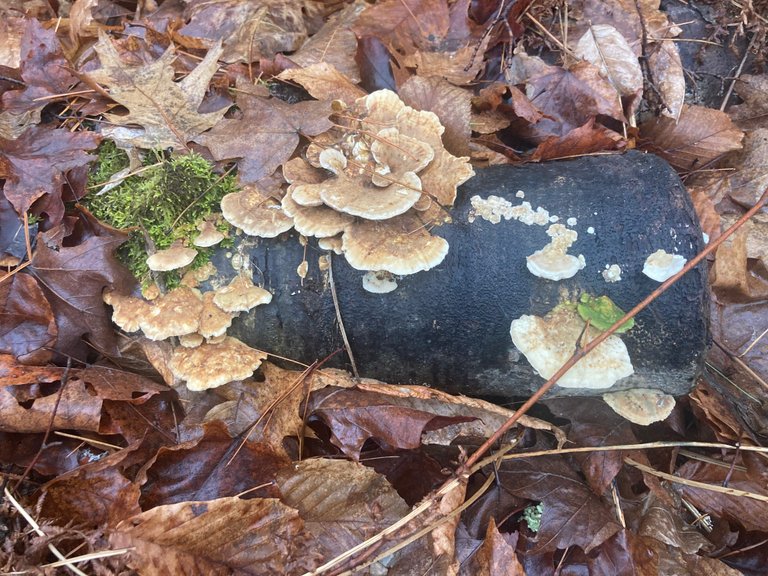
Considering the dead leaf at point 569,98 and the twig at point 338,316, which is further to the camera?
the dead leaf at point 569,98

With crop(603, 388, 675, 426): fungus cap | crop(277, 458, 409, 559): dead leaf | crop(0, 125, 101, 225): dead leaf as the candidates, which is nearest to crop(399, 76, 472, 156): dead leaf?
crop(603, 388, 675, 426): fungus cap

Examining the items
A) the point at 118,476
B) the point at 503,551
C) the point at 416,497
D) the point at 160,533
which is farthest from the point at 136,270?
the point at 503,551

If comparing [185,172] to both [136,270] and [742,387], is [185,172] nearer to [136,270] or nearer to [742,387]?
[136,270]

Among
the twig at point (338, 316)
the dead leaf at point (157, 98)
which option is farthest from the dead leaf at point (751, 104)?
the dead leaf at point (157, 98)

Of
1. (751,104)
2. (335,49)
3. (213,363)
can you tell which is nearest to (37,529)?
(213,363)

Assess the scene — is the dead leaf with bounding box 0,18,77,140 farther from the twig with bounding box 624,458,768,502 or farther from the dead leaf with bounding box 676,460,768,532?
the dead leaf with bounding box 676,460,768,532

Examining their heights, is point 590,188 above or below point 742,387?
above

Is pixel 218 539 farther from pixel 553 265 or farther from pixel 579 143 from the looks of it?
pixel 579 143

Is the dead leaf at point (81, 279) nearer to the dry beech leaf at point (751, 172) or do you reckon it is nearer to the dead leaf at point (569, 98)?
the dead leaf at point (569, 98)
